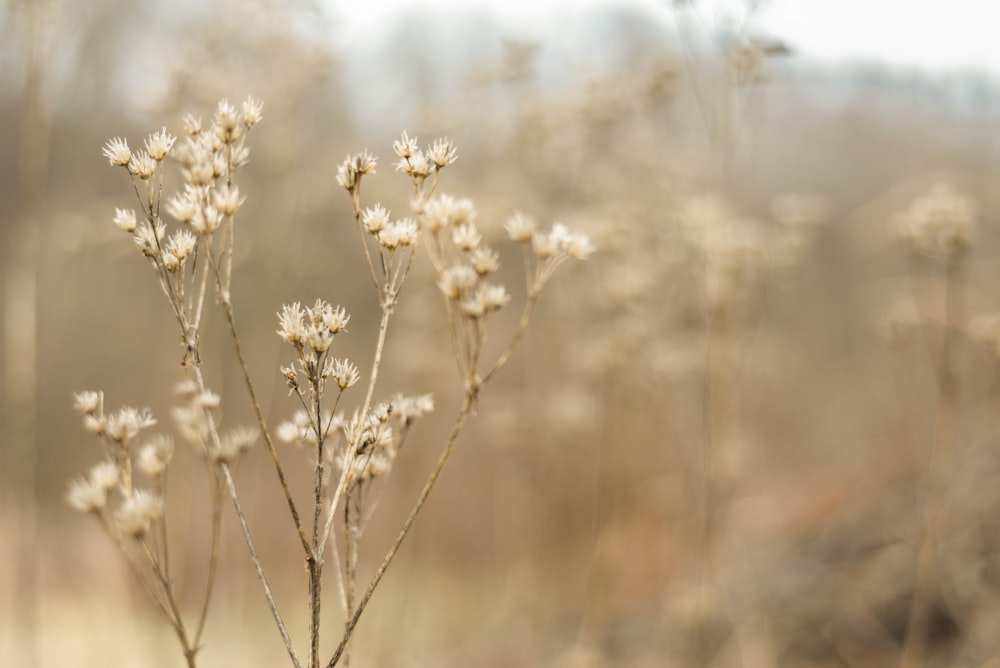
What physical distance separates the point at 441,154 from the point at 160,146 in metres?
0.42

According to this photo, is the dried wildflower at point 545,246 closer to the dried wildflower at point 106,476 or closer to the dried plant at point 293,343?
the dried plant at point 293,343

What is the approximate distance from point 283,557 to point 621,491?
2.68m

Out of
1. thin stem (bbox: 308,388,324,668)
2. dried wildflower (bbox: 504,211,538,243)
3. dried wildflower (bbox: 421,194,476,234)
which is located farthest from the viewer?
dried wildflower (bbox: 504,211,538,243)

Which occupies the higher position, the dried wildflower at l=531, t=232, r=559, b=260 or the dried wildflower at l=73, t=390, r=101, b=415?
the dried wildflower at l=531, t=232, r=559, b=260

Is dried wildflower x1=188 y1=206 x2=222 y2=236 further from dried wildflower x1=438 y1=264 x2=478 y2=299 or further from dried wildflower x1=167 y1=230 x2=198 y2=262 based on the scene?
dried wildflower x1=438 y1=264 x2=478 y2=299

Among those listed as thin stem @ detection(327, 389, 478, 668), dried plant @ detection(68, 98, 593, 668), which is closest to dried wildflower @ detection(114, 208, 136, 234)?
dried plant @ detection(68, 98, 593, 668)

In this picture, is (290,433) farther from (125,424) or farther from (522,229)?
(522,229)

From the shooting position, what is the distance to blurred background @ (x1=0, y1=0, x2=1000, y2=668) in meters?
2.65

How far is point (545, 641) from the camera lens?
375cm

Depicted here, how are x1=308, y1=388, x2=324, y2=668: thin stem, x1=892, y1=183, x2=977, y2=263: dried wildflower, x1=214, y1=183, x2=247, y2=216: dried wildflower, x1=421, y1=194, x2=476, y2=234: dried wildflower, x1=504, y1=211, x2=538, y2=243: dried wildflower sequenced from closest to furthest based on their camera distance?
x1=308, y1=388, x2=324, y2=668: thin stem → x1=214, y1=183, x2=247, y2=216: dried wildflower → x1=421, y1=194, x2=476, y2=234: dried wildflower → x1=504, y1=211, x2=538, y2=243: dried wildflower → x1=892, y1=183, x2=977, y2=263: dried wildflower

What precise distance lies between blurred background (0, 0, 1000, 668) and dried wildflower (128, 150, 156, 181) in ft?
4.45

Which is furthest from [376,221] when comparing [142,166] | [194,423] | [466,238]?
[194,423]

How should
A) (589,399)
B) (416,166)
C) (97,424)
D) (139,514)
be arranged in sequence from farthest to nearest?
1. (589,399)
2. (416,166)
3. (97,424)
4. (139,514)

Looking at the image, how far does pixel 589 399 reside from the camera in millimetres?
3887
